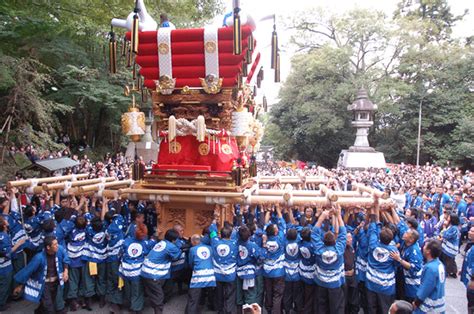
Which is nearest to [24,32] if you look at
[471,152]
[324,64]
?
[324,64]

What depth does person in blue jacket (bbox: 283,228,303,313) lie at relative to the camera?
5145 mm

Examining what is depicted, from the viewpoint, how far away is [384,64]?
28875mm

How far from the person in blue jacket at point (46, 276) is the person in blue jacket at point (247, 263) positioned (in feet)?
8.57

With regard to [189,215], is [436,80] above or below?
above

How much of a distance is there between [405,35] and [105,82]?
21.7 m

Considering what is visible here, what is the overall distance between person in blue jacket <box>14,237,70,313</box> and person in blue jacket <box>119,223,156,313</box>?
855mm

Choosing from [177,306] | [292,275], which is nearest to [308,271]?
[292,275]

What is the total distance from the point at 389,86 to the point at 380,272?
24543 mm

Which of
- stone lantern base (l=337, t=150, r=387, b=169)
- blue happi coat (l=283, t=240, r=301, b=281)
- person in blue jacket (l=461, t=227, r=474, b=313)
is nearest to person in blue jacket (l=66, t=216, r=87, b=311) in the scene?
blue happi coat (l=283, t=240, r=301, b=281)

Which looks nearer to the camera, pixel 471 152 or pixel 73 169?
pixel 73 169

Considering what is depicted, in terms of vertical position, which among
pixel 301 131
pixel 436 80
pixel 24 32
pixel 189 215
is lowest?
pixel 189 215

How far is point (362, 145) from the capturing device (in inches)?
992

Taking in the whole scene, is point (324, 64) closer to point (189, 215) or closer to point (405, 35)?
point (405, 35)

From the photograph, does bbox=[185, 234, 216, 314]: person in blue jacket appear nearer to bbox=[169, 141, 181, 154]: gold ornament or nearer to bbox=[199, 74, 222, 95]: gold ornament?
bbox=[169, 141, 181, 154]: gold ornament
